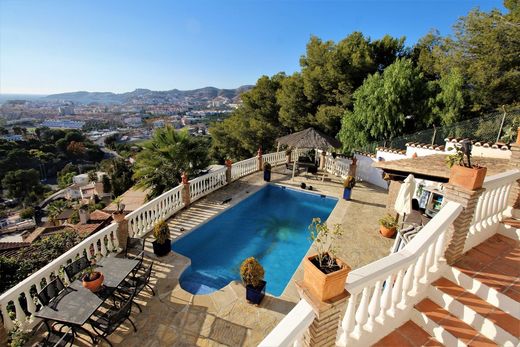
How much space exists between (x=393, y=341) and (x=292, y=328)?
1.87m

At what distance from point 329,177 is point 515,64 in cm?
1136

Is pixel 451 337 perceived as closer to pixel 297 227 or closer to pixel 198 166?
pixel 297 227

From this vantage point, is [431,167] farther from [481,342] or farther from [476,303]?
[481,342]

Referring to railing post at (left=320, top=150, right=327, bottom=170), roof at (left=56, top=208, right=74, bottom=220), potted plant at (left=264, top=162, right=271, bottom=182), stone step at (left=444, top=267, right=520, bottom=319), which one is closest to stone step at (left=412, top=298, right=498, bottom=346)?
stone step at (left=444, top=267, right=520, bottom=319)

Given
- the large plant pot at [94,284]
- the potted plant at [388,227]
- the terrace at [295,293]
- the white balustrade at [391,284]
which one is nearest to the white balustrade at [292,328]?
the terrace at [295,293]

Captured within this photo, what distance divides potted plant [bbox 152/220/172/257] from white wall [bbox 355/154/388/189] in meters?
10.8

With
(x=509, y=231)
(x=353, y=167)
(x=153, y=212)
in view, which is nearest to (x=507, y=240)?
(x=509, y=231)

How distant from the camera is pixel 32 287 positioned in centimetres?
510

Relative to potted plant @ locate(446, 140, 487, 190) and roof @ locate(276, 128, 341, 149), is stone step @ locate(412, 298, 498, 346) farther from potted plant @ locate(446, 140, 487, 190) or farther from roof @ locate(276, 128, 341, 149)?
roof @ locate(276, 128, 341, 149)

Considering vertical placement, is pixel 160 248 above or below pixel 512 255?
below

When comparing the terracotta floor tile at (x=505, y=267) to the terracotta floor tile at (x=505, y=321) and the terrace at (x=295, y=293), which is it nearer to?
the terrace at (x=295, y=293)

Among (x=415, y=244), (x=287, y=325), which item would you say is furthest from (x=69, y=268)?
(x=415, y=244)

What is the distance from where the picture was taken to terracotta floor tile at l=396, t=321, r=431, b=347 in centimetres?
301

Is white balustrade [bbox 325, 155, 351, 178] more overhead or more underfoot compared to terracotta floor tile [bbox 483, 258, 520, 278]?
more underfoot
